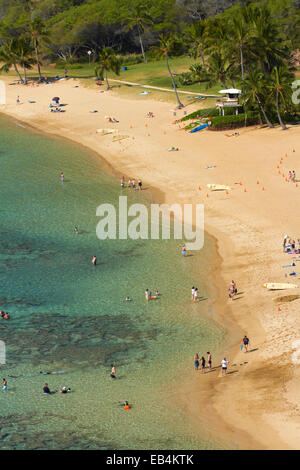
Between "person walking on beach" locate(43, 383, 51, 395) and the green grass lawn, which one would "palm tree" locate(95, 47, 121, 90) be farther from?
"person walking on beach" locate(43, 383, 51, 395)

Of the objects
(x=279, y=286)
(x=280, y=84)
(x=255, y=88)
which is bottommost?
(x=279, y=286)

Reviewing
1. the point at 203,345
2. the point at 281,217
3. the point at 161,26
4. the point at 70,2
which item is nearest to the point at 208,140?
the point at 281,217

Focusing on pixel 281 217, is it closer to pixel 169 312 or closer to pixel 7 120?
pixel 169 312

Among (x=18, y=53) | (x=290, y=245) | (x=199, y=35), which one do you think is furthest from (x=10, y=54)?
(x=290, y=245)

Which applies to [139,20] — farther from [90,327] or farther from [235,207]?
[90,327]

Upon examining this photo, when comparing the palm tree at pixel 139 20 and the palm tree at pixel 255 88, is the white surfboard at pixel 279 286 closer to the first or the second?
the palm tree at pixel 255 88

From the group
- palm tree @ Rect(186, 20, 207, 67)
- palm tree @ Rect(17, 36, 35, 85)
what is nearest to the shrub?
palm tree @ Rect(186, 20, 207, 67)
